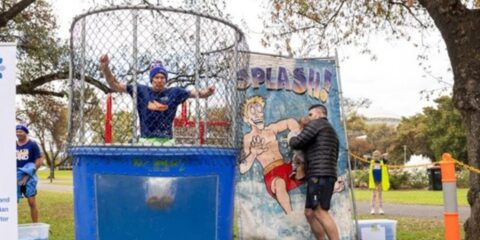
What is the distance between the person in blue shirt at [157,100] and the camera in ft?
15.9

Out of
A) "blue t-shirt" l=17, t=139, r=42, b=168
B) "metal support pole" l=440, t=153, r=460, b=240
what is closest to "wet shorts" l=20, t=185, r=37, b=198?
"blue t-shirt" l=17, t=139, r=42, b=168

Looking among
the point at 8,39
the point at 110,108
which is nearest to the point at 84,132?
the point at 110,108

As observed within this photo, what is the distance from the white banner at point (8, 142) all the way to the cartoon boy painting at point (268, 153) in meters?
3.52

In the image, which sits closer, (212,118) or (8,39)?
(212,118)

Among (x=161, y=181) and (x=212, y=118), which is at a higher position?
(x=212, y=118)

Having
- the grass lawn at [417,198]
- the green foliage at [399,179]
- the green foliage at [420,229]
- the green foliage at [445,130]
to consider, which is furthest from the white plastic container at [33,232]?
the green foliage at [445,130]

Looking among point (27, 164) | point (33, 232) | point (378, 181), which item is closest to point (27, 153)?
point (27, 164)

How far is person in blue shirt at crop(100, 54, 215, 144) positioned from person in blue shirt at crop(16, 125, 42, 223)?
4.31m

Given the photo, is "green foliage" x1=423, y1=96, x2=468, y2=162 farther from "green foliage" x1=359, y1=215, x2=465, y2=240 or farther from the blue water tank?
the blue water tank

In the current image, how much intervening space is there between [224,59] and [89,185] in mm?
1570

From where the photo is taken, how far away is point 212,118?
5.60 meters

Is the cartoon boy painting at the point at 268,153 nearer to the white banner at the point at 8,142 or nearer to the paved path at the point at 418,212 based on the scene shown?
the white banner at the point at 8,142

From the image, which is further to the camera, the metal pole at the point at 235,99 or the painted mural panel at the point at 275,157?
the painted mural panel at the point at 275,157

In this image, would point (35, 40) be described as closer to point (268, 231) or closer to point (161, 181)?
point (268, 231)
